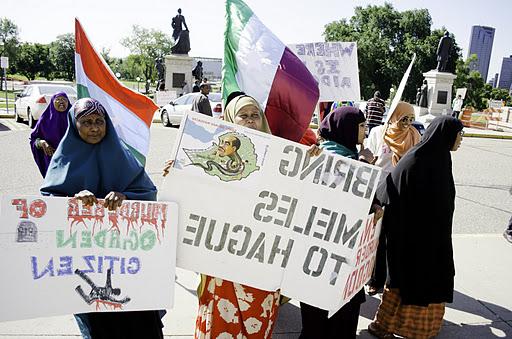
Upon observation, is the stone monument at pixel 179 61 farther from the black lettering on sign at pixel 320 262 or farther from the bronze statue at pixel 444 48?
the black lettering on sign at pixel 320 262

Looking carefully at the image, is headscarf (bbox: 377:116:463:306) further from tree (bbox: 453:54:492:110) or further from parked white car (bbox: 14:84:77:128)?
tree (bbox: 453:54:492:110)

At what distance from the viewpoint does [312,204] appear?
96.3 inches

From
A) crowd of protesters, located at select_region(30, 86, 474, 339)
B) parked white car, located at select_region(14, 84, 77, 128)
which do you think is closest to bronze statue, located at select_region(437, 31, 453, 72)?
parked white car, located at select_region(14, 84, 77, 128)

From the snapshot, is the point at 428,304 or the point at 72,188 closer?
the point at 72,188

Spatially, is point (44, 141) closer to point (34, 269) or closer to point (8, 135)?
point (34, 269)

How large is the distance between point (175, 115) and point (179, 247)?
13772 millimetres

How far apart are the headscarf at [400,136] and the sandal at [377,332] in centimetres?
177

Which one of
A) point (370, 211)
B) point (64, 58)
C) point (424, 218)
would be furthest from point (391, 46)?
point (370, 211)

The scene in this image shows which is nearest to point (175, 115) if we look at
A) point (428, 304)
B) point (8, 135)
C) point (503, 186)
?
point (8, 135)

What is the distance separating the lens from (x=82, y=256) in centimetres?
228

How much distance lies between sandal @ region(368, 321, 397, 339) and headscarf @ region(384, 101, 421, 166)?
5.80ft

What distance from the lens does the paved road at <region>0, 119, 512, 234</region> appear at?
22.4ft

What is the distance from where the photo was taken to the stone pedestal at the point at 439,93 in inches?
942

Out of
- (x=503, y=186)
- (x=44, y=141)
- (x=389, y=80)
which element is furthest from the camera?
(x=389, y=80)
